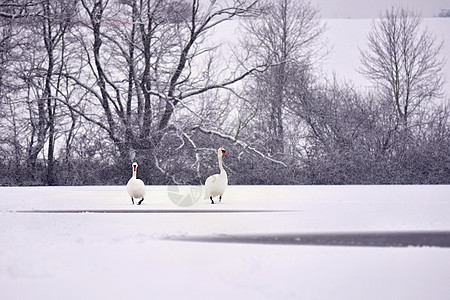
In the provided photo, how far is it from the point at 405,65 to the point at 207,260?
80.7 feet

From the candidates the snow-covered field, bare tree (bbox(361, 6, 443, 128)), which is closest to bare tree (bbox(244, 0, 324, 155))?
bare tree (bbox(361, 6, 443, 128))

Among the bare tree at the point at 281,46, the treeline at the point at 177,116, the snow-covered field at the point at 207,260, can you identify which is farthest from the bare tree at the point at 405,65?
the snow-covered field at the point at 207,260

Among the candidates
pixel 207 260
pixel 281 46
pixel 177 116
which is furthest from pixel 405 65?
pixel 207 260

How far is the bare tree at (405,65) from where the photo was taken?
28.6 m

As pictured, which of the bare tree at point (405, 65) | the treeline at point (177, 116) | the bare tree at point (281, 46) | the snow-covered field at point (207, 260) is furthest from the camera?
the bare tree at point (405, 65)

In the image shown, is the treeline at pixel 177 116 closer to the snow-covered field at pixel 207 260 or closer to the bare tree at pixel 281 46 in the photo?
the bare tree at pixel 281 46

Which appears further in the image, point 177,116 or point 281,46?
point 281,46

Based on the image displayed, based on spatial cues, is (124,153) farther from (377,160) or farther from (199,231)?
(199,231)

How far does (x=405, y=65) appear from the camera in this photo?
94.1 ft

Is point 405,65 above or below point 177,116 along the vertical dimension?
above

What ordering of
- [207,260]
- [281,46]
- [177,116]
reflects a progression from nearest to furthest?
1. [207,260]
2. [177,116]
3. [281,46]

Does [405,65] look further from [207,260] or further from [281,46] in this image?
[207,260]

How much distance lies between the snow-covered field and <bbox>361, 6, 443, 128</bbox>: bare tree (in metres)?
19.7

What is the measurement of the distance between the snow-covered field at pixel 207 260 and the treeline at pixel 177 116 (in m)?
13.4
